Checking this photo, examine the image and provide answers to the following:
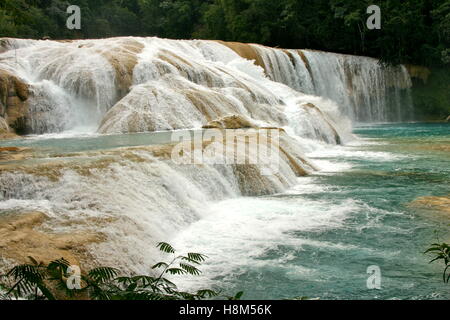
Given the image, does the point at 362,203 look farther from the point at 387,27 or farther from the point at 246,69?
the point at 387,27

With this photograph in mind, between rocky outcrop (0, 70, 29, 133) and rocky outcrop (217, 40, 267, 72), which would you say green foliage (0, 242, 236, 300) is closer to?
rocky outcrop (0, 70, 29, 133)

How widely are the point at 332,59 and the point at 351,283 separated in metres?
26.9

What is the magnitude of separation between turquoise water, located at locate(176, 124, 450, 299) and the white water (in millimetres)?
66

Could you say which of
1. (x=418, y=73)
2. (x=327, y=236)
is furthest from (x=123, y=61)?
(x=418, y=73)

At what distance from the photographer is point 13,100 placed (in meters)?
15.8

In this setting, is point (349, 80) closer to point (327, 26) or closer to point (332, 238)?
point (327, 26)

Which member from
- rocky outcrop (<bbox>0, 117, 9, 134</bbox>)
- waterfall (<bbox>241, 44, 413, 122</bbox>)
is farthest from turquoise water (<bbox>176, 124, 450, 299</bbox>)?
waterfall (<bbox>241, 44, 413, 122</bbox>)

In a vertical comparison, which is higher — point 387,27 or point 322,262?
point 387,27

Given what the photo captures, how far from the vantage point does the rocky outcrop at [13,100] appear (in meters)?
15.4

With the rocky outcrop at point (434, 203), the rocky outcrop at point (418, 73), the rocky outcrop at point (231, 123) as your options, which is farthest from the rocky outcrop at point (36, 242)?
the rocky outcrop at point (418, 73)

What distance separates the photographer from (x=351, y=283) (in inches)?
213

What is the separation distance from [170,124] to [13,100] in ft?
17.0

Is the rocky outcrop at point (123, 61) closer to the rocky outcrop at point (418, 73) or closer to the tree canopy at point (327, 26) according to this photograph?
the tree canopy at point (327, 26)
